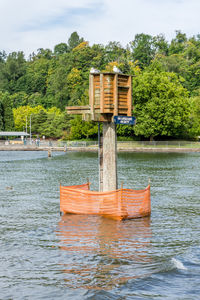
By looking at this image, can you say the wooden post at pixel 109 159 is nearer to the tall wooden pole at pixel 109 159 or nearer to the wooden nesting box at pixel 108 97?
the tall wooden pole at pixel 109 159

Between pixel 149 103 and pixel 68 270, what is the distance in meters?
91.7

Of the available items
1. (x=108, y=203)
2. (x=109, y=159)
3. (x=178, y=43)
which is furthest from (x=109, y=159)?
(x=178, y=43)

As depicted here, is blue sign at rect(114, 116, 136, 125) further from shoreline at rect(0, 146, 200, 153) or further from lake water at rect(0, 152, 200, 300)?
shoreline at rect(0, 146, 200, 153)

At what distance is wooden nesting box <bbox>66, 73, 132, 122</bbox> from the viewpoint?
19.5m

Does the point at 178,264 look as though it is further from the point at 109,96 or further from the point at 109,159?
the point at 109,96

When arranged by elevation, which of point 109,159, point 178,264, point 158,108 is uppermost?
point 158,108

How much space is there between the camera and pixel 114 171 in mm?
19781

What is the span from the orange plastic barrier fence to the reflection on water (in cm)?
30

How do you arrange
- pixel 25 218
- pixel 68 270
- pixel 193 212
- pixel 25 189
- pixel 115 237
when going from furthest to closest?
pixel 25 189
pixel 193 212
pixel 25 218
pixel 115 237
pixel 68 270

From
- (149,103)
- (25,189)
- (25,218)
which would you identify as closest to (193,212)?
(25,218)

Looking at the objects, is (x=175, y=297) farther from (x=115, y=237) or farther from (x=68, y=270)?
(x=115, y=237)


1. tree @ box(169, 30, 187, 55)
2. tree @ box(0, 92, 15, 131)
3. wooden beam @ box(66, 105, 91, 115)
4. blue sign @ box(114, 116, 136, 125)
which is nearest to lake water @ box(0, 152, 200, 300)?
blue sign @ box(114, 116, 136, 125)

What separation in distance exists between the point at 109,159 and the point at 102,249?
5535 mm

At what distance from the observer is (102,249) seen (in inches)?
591
